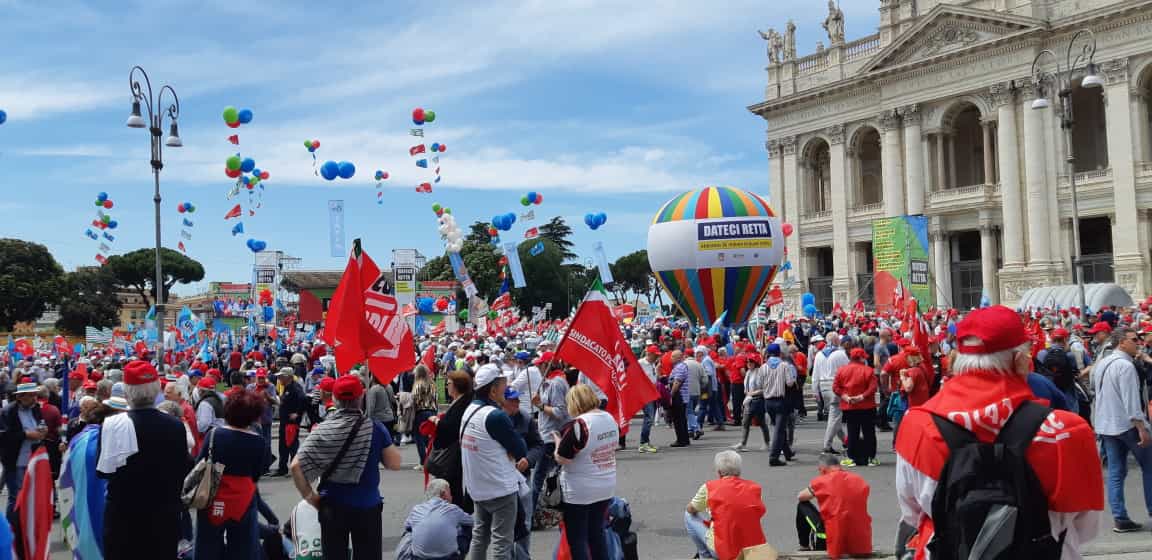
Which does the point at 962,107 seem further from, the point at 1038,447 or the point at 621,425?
the point at 1038,447

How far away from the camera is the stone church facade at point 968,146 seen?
37125 millimetres

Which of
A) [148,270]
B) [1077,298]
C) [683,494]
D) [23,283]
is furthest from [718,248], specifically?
[148,270]

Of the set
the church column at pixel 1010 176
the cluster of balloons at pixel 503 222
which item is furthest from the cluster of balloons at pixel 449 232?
the church column at pixel 1010 176

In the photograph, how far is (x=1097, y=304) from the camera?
99.6ft

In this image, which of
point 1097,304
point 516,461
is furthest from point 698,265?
point 516,461

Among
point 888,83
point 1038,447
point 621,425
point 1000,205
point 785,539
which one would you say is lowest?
point 785,539

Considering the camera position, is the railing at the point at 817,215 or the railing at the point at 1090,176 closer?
the railing at the point at 1090,176

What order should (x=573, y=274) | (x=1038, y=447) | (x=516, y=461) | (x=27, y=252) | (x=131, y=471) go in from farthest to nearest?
(x=573, y=274) < (x=27, y=252) < (x=516, y=461) < (x=131, y=471) < (x=1038, y=447)

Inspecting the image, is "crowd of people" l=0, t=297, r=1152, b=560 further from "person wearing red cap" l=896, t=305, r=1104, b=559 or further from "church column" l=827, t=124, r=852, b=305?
"church column" l=827, t=124, r=852, b=305

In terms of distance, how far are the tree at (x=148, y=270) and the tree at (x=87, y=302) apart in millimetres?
13985

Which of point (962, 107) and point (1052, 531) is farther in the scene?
point (962, 107)

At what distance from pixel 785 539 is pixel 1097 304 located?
26243 millimetres

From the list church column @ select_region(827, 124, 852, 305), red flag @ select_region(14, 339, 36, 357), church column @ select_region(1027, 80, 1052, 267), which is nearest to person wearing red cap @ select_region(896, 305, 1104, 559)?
red flag @ select_region(14, 339, 36, 357)

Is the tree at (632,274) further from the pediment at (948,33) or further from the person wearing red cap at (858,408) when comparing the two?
the person wearing red cap at (858,408)
